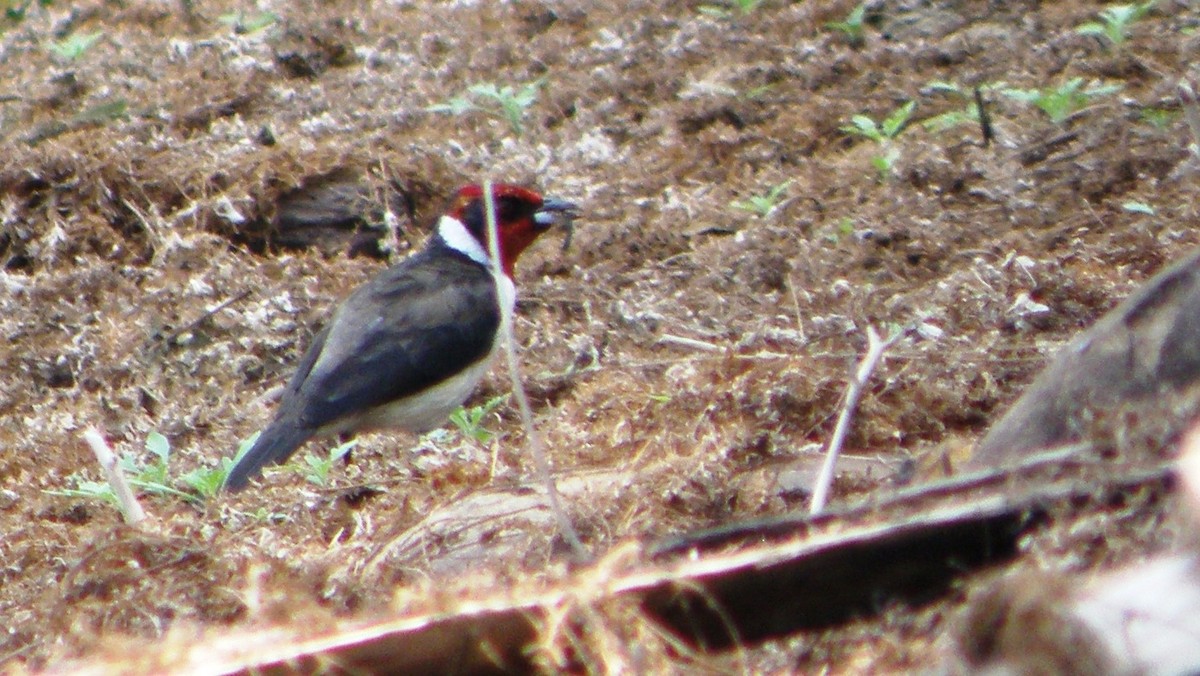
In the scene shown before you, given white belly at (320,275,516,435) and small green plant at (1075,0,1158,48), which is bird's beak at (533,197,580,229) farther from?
small green plant at (1075,0,1158,48)

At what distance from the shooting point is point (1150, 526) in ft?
8.02

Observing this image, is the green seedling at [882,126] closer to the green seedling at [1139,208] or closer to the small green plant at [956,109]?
the small green plant at [956,109]

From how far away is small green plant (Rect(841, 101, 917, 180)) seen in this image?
320 inches

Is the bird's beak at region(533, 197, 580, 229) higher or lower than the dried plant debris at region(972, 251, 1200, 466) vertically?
lower

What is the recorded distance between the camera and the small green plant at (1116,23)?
8.94 metres

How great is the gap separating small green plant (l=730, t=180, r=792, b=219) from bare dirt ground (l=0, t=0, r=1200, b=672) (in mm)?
72

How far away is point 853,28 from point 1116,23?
5.21ft

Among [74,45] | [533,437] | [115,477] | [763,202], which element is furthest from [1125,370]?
[74,45]

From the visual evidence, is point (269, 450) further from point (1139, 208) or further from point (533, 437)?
point (1139, 208)

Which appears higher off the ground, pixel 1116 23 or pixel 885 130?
pixel 1116 23

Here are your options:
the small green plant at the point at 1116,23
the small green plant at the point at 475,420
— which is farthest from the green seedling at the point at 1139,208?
the small green plant at the point at 475,420

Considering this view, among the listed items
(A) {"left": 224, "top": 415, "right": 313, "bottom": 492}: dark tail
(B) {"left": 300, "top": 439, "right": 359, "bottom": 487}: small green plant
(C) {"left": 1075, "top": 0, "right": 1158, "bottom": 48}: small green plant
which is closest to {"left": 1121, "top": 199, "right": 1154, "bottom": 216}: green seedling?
(C) {"left": 1075, "top": 0, "right": 1158, "bottom": 48}: small green plant

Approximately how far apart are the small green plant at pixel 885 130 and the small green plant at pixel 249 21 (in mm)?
4341

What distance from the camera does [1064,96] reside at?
8242 mm
